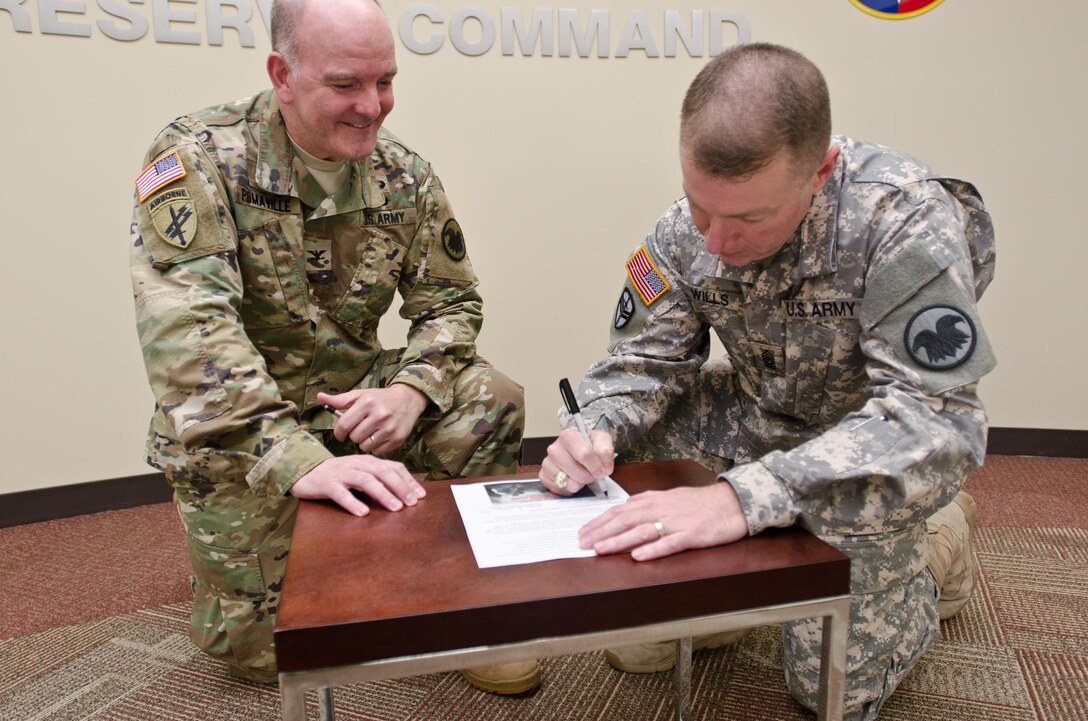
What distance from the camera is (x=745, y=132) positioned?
1.06 metres

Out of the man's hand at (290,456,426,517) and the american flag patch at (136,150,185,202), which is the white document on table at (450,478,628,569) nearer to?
the man's hand at (290,456,426,517)

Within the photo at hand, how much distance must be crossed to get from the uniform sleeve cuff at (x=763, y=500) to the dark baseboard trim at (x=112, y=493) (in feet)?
5.29

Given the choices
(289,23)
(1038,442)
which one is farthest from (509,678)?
(1038,442)

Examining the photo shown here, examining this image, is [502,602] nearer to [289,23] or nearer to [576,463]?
[576,463]

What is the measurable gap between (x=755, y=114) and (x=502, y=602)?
71 centimetres

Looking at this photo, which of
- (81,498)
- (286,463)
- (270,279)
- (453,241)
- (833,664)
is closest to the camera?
(833,664)

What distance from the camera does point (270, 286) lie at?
158 cm

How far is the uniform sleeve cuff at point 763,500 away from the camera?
0.99 m

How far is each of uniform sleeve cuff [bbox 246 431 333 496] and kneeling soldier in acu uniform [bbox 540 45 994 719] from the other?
0.35 meters

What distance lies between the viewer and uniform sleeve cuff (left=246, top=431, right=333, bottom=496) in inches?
46.5

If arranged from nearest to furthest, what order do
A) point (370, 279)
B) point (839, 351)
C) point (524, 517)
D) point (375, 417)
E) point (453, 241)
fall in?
point (524, 517) → point (839, 351) → point (375, 417) → point (370, 279) → point (453, 241)

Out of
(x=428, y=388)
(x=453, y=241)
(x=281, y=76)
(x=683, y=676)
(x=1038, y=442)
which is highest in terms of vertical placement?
(x=281, y=76)

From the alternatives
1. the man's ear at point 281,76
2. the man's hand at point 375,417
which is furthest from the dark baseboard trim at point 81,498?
the man's ear at point 281,76

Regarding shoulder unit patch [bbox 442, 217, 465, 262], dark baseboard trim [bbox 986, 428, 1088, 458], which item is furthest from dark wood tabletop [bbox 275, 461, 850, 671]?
dark baseboard trim [bbox 986, 428, 1088, 458]
